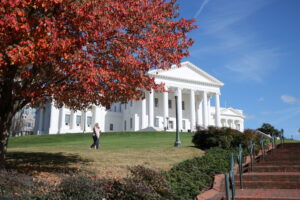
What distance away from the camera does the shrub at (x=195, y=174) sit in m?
8.20

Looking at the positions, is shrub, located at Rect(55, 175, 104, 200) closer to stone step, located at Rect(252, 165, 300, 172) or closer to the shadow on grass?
the shadow on grass

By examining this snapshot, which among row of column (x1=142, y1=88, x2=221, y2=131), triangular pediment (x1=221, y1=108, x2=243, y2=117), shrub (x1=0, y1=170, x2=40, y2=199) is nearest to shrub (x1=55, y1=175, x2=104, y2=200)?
shrub (x1=0, y1=170, x2=40, y2=199)

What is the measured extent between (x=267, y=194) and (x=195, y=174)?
291 cm

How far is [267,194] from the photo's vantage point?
749 cm

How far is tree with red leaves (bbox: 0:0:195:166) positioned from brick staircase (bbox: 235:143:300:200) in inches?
185

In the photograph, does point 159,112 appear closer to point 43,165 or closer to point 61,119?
point 61,119

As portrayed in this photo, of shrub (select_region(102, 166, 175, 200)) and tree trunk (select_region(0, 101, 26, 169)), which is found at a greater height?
tree trunk (select_region(0, 101, 26, 169))

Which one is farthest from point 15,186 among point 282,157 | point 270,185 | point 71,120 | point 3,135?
point 71,120

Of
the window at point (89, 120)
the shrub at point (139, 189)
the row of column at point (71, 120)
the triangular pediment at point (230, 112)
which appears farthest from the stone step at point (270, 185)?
the triangular pediment at point (230, 112)

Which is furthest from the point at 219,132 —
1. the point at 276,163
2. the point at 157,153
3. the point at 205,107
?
the point at 205,107

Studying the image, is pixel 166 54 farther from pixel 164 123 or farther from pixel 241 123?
pixel 241 123

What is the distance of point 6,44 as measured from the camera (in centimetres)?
796

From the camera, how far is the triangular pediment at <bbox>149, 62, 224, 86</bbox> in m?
66.6

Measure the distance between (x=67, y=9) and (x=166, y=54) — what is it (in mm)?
3759
